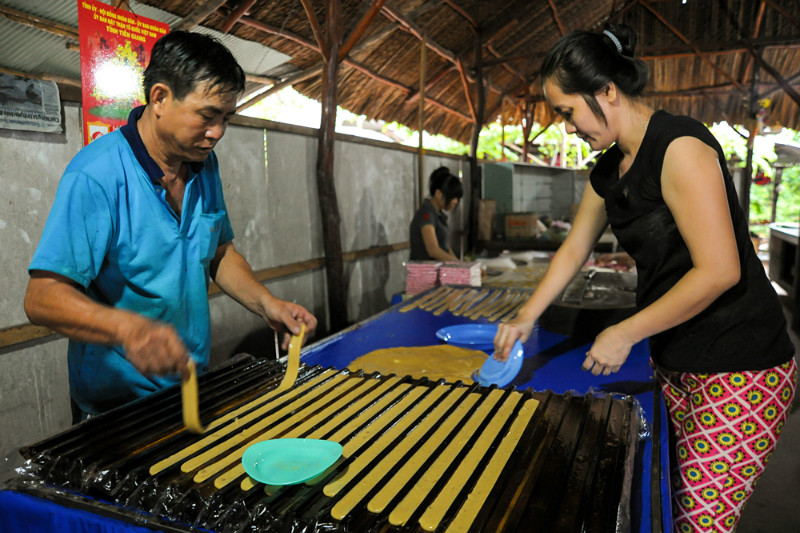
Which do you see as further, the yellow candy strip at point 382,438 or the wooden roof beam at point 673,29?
the wooden roof beam at point 673,29

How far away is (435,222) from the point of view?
5.05 meters

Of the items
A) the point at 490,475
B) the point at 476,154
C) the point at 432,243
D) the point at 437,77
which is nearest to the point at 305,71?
the point at 432,243

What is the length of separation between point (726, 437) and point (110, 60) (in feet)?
9.06

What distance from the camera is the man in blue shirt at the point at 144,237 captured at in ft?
4.01

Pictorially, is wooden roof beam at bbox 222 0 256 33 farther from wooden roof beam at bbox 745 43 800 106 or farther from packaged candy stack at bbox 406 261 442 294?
wooden roof beam at bbox 745 43 800 106

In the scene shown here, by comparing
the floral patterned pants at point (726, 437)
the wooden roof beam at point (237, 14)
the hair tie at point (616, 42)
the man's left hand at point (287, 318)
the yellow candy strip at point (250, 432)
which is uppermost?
the wooden roof beam at point (237, 14)

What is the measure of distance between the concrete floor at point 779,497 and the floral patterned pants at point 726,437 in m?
1.54

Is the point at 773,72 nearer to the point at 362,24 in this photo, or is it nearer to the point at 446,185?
the point at 446,185

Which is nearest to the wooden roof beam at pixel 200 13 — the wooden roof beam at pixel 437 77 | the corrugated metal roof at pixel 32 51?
the corrugated metal roof at pixel 32 51

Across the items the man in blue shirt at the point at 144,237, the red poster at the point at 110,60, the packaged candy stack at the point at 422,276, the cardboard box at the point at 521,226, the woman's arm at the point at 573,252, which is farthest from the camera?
the cardboard box at the point at 521,226

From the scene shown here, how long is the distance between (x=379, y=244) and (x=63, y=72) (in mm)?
3180

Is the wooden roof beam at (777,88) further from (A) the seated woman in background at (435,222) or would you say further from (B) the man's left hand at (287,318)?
(B) the man's left hand at (287,318)

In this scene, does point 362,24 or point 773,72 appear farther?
point 773,72

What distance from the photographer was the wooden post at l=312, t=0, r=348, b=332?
430cm
